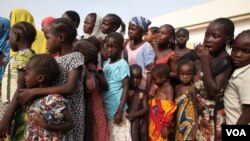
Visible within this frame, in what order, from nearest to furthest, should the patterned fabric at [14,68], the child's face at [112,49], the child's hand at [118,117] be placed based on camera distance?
the patterned fabric at [14,68]
the child's hand at [118,117]
the child's face at [112,49]

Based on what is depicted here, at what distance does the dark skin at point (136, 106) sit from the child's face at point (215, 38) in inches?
54.9

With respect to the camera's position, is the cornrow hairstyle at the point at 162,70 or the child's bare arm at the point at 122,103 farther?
the cornrow hairstyle at the point at 162,70

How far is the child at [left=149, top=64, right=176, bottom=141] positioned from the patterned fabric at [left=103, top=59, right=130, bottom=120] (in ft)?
1.64

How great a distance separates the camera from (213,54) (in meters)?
2.71

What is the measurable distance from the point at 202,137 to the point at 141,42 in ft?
6.38

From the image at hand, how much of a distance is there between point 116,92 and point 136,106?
44 centimetres

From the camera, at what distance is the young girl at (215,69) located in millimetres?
2539

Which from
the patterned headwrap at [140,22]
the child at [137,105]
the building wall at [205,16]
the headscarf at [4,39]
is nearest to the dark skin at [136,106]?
the child at [137,105]

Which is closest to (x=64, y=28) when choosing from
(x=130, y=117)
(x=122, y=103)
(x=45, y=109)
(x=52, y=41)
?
(x=52, y=41)

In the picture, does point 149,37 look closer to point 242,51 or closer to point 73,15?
point 73,15

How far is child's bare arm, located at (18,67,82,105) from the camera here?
2493mm

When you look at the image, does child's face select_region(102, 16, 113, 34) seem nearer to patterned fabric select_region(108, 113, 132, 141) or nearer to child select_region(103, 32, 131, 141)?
child select_region(103, 32, 131, 141)

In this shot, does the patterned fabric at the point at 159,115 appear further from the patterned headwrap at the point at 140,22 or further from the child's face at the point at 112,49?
the patterned headwrap at the point at 140,22

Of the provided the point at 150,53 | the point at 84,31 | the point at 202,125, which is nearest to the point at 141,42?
the point at 150,53
